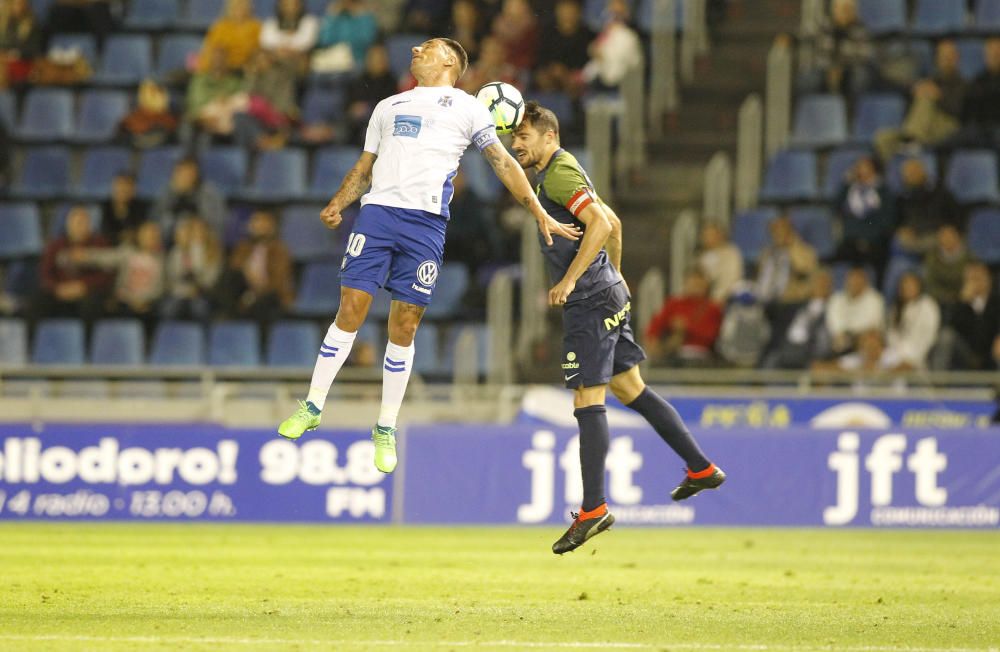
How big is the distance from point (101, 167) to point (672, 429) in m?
12.4

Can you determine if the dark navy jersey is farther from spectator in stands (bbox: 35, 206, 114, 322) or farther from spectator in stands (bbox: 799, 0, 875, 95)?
spectator in stands (bbox: 799, 0, 875, 95)

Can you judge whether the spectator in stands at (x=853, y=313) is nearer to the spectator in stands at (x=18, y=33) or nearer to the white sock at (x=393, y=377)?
the white sock at (x=393, y=377)

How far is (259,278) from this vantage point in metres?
18.8

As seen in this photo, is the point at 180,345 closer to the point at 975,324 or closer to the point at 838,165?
the point at 838,165

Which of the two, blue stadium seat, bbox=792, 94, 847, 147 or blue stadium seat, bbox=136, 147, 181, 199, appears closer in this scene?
blue stadium seat, bbox=792, 94, 847, 147

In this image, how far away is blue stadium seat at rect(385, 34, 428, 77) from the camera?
21.5m

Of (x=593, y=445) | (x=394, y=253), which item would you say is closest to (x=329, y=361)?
(x=394, y=253)

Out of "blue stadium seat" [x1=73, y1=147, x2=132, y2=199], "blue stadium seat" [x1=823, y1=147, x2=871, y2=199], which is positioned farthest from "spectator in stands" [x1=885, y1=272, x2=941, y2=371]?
"blue stadium seat" [x1=73, y1=147, x2=132, y2=199]

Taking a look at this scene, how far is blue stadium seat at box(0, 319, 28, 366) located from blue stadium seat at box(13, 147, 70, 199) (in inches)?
91.4

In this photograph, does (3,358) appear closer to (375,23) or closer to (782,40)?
(375,23)

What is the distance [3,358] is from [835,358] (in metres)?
8.72

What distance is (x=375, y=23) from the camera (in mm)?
21562

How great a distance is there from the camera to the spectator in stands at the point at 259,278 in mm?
18641

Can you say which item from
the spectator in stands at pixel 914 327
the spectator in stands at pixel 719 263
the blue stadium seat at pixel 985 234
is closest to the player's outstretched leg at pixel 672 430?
the spectator in stands at pixel 914 327
